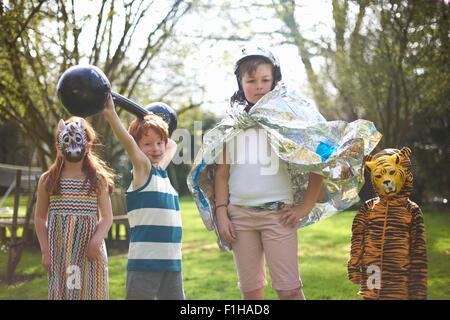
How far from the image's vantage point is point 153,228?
261 cm

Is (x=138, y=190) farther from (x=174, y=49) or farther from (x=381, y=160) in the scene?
(x=174, y=49)

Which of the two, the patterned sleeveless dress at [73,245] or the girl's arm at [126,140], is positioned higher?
the girl's arm at [126,140]

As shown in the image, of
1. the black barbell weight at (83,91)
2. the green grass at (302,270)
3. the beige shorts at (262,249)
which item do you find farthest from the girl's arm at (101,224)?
the green grass at (302,270)

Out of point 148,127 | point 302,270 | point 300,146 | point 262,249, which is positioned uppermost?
point 148,127

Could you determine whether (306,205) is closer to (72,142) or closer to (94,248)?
(94,248)

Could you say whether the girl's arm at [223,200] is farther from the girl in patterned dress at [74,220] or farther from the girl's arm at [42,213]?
the girl's arm at [42,213]

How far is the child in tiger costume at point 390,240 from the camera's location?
2355 mm

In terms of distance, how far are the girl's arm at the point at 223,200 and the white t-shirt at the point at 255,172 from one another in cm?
2

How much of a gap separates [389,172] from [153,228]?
105cm

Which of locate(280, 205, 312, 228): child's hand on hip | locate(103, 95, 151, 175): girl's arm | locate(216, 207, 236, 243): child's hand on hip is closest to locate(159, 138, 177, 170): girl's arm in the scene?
locate(103, 95, 151, 175): girl's arm

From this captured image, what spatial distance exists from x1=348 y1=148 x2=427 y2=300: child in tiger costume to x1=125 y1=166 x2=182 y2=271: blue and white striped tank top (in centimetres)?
79

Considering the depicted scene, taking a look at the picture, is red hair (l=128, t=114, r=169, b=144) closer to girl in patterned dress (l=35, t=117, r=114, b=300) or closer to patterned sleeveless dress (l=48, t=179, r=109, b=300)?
girl in patterned dress (l=35, t=117, r=114, b=300)

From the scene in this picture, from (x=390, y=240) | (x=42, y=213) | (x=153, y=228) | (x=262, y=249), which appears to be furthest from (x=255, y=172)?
(x=42, y=213)
